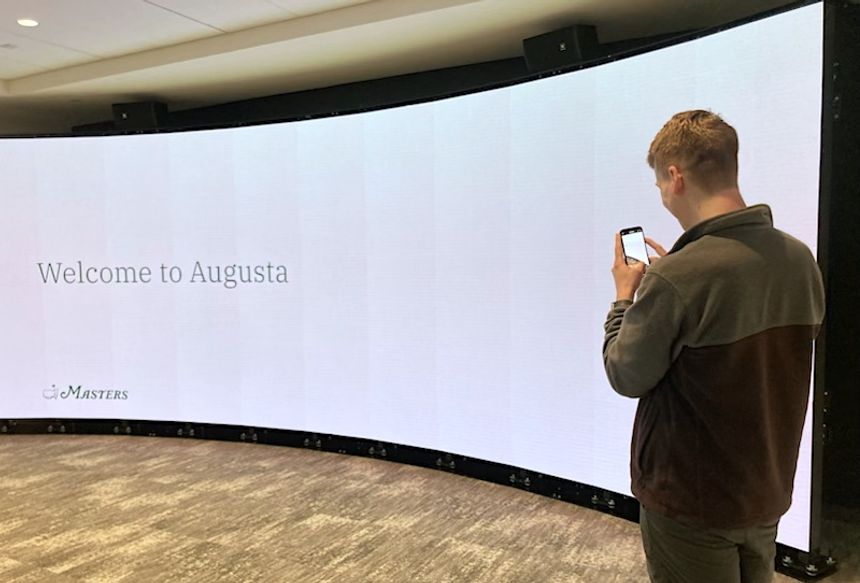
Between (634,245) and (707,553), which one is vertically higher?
(634,245)

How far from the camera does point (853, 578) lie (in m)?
2.81

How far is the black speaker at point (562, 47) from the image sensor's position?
4090 mm

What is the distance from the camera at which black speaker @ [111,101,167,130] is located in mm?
6148

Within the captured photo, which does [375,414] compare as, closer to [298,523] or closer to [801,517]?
[298,523]

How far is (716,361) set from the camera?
1335 millimetres

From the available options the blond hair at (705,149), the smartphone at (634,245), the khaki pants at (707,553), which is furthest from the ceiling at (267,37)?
the khaki pants at (707,553)

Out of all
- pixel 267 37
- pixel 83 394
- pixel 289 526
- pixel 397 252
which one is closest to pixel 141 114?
pixel 267 37

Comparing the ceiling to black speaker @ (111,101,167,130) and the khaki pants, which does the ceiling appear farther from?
the khaki pants

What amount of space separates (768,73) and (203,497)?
11.9ft

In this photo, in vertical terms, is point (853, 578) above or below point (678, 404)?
below

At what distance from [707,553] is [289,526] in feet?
8.42

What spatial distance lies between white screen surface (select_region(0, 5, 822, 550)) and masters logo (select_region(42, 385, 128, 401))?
19 millimetres

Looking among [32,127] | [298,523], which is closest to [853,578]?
[298,523]

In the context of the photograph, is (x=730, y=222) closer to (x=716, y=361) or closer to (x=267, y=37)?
(x=716, y=361)
